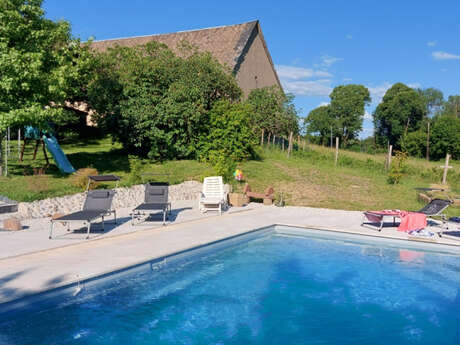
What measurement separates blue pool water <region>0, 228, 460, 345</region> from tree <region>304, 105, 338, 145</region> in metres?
47.6

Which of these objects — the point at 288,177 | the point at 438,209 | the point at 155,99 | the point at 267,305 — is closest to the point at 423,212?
the point at 438,209

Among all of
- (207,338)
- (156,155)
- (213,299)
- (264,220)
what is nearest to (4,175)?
(156,155)

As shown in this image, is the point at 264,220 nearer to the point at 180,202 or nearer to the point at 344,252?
the point at 344,252

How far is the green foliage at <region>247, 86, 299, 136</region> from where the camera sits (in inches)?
957

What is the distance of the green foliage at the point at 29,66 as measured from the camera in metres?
Answer: 10.9

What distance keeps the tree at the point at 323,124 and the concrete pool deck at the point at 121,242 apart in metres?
44.5

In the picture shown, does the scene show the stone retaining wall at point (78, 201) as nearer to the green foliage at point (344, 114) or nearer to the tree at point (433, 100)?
the green foliage at point (344, 114)

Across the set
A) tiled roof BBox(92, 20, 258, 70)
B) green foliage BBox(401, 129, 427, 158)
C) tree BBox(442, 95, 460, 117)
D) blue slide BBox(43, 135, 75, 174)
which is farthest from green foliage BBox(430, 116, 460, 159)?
blue slide BBox(43, 135, 75, 174)

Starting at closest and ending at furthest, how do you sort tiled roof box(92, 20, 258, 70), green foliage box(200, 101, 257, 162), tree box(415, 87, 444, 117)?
1. green foliage box(200, 101, 257, 162)
2. tiled roof box(92, 20, 258, 70)
3. tree box(415, 87, 444, 117)

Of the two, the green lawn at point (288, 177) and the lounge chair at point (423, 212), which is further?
the green lawn at point (288, 177)

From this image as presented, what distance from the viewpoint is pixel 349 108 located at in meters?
54.2

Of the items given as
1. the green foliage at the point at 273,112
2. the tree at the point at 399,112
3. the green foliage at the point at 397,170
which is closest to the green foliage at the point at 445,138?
the tree at the point at 399,112

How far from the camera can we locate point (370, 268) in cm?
729

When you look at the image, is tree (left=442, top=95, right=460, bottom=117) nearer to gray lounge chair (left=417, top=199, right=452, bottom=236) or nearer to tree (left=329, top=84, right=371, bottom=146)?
tree (left=329, top=84, right=371, bottom=146)
